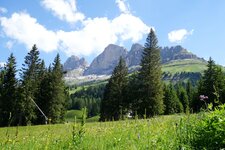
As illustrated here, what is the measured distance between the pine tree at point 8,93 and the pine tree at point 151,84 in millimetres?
26317

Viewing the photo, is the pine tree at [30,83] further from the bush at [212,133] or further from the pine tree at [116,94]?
the bush at [212,133]

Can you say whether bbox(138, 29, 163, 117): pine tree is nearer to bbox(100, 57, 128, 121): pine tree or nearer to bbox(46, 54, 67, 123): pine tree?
bbox(100, 57, 128, 121): pine tree

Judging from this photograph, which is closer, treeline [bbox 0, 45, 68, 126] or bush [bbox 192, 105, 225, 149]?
bush [bbox 192, 105, 225, 149]

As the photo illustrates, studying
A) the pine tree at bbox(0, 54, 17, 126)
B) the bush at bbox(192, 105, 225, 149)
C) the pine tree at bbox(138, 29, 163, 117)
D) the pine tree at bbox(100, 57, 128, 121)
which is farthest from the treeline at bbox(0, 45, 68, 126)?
the bush at bbox(192, 105, 225, 149)

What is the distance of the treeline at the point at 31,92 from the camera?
67812mm

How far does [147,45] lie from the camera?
71.4 m

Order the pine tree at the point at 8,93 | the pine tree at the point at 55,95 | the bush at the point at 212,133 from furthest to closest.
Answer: the pine tree at the point at 55,95
the pine tree at the point at 8,93
the bush at the point at 212,133

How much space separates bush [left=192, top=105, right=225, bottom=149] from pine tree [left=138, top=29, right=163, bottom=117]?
2140 inches

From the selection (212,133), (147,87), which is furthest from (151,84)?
(212,133)

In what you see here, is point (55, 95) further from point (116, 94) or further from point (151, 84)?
point (151, 84)

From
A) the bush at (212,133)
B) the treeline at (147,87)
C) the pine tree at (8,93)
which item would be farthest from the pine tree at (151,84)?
the bush at (212,133)

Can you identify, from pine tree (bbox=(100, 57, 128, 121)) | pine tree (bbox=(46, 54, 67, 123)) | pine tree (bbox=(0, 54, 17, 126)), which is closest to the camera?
pine tree (bbox=(0, 54, 17, 126))

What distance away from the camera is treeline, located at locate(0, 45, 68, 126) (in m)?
Answer: 67.8

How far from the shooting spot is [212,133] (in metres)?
6.19
